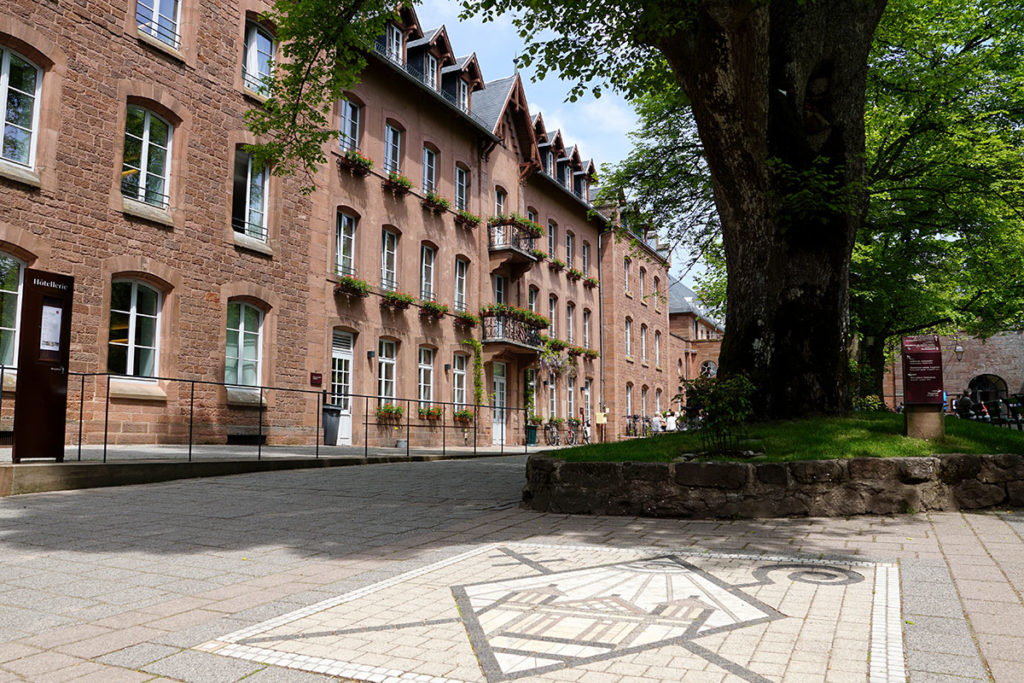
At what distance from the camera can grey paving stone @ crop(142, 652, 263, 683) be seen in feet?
10.2

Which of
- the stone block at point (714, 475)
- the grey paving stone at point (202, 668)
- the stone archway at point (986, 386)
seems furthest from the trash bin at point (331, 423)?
the stone archway at point (986, 386)

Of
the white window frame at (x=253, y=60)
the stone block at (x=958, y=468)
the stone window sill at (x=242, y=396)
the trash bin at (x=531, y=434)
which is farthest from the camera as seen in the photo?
the trash bin at (x=531, y=434)

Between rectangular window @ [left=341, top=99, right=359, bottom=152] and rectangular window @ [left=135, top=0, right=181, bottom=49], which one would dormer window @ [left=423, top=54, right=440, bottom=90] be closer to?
rectangular window @ [left=341, top=99, right=359, bottom=152]

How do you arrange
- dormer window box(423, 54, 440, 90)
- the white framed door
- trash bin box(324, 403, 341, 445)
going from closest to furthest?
trash bin box(324, 403, 341, 445)
dormer window box(423, 54, 440, 90)
the white framed door

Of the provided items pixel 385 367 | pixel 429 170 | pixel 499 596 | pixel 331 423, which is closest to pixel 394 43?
pixel 429 170

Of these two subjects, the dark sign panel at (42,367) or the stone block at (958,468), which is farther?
the dark sign panel at (42,367)

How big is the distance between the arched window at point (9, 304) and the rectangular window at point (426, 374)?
38.0 ft

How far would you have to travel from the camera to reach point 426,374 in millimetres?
22922

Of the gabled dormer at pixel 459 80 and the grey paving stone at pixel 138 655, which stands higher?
the gabled dormer at pixel 459 80

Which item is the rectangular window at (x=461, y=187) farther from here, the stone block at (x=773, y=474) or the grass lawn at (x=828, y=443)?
the stone block at (x=773, y=474)

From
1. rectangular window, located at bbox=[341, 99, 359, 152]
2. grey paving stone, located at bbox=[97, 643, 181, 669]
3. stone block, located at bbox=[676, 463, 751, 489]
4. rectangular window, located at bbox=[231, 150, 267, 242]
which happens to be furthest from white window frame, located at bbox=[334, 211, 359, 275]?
grey paving stone, located at bbox=[97, 643, 181, 669]

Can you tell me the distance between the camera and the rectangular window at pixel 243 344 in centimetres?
1636

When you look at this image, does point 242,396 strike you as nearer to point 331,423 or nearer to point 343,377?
point 331,423

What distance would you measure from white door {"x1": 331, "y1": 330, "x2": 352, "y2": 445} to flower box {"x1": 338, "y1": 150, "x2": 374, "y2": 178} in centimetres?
424
